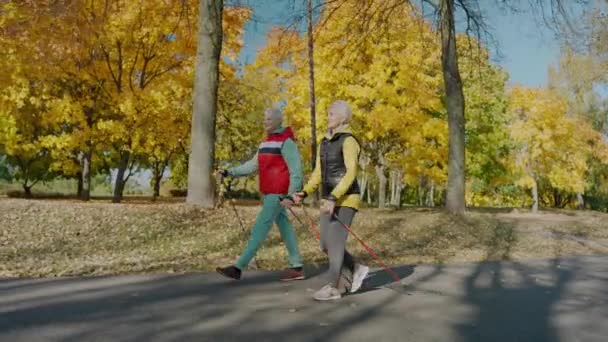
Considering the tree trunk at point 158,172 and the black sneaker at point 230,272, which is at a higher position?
the tree trunk at point 158,172

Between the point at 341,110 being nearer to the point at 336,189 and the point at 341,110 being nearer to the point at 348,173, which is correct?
the point at 348,173

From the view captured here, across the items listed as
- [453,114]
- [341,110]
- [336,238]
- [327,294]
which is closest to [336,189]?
[336,238]

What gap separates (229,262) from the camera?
8.16 meters

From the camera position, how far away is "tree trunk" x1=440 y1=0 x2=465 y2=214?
1614 cm

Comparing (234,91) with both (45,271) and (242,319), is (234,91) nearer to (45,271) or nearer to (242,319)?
(45,271)

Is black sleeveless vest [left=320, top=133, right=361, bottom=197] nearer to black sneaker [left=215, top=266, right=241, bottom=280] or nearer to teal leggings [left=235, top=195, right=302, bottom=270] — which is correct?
teal leggings [left=235, top=195, right=302, bottom=270]

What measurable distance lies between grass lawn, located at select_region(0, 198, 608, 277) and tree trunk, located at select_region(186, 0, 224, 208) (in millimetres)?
539

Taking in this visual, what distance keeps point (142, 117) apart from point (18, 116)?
5.64m

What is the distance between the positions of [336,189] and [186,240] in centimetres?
556

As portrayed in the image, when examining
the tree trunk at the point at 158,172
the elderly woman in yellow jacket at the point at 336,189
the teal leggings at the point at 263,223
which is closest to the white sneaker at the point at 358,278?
the elderly woman in yellow jacket at the point at 336,189

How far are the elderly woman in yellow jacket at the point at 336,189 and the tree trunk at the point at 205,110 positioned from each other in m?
7.39

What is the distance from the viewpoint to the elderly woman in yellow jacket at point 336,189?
5.35 metres

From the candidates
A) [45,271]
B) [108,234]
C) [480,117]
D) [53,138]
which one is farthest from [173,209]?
[480,117]

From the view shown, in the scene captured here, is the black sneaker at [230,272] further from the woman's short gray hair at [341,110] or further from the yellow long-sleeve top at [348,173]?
the woman's short gray hair at [341,110]
